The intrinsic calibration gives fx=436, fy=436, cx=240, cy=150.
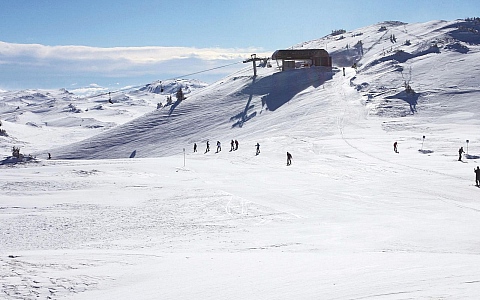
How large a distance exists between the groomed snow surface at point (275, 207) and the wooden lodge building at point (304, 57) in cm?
1524

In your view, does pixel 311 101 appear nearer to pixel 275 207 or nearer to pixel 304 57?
pixel 304 57

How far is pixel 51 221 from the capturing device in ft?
53.4

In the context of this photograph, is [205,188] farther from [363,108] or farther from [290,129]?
[363,108]

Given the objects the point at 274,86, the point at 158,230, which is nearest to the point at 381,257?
the point at 158,230

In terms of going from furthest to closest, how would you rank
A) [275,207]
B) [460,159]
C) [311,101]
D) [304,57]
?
[304,57] → [311,101] → [460,159] → [275,207]

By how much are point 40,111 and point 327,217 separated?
133 metres

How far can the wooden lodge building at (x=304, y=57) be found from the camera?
6712cm

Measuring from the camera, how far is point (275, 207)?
61.6ft

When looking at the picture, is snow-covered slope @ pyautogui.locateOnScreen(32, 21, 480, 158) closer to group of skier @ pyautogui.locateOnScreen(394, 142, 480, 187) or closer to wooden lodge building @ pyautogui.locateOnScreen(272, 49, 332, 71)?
wooden lodge building @ pyautogui.locateOnScreen(272, 49, 332, 71)

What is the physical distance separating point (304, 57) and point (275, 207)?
51.7 metres

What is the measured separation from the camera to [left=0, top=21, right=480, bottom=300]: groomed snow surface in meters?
9.22

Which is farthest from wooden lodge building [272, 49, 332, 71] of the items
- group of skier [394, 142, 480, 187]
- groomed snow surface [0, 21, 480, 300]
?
group of skier [394, 142, 480, 187]

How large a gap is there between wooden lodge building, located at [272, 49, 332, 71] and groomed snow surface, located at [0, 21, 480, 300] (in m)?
15.2

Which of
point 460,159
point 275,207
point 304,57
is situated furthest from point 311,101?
point 275,207
